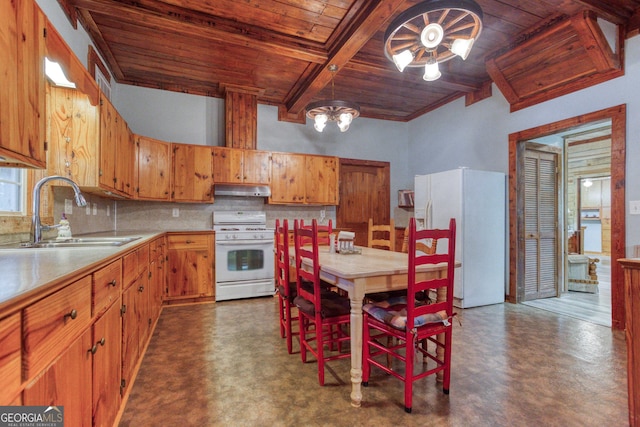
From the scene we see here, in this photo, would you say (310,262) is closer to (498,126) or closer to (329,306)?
(329,306)

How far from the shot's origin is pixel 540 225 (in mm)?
4027

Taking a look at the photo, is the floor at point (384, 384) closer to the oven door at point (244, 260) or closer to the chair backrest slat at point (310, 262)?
the chair backrest slat at point (310, 262)

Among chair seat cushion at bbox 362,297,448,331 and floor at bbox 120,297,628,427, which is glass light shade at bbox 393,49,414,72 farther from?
floor at bbox 120,297,628,427

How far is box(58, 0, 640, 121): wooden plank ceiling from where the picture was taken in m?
2.63

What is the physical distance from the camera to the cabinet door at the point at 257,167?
4305 mm

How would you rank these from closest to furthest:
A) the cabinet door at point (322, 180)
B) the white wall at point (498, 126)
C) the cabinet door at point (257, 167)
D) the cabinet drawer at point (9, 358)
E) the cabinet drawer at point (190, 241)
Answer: the cabinet drawer at point (9, 358) → the white wall at point (498, 126) → the cabinet drawer at point (190, 241) → the cabinet door at point (257, 167) → the cabinet door at point (322, 180)

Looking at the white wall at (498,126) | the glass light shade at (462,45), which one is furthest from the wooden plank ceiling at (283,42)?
the glass light shade at (462,45)

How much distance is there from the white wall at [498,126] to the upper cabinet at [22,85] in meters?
4.42

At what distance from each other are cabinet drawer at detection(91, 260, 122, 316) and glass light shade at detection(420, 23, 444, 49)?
227 cm

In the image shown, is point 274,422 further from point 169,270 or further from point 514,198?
point 514,198

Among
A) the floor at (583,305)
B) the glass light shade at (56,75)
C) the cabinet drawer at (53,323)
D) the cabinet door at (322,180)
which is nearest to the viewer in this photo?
the cabinet drawer at (53,323)

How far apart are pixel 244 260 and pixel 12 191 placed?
244 cm

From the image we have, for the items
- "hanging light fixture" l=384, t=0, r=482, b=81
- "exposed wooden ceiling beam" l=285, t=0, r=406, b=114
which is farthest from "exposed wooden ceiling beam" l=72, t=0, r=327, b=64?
"hanging light fixture" l=384, t=0, r=482, b=81

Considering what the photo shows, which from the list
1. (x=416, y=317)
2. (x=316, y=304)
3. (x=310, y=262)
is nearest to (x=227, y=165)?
(x=310, y=262)
